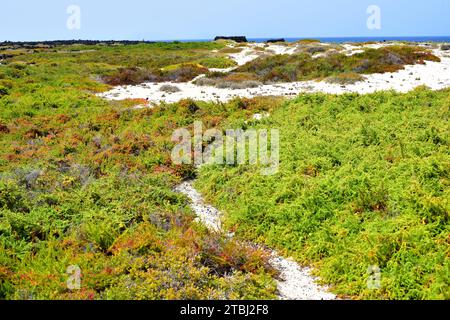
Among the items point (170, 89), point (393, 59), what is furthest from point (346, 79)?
point (170, 89)

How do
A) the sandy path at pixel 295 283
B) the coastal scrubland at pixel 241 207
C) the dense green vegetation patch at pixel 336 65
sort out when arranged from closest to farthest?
the coastal scrubland at pixel 241 207 < the sandy path at pixel 295 283 < the dense green vegetation patch at pixel 336 65

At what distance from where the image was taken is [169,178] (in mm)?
16281

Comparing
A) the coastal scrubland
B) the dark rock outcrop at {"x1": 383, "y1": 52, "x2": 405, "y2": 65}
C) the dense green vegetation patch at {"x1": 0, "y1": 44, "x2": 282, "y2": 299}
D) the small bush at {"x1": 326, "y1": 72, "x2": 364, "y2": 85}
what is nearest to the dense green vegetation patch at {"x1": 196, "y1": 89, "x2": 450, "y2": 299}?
the coastal scrubland

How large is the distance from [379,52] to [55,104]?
31.6 metres

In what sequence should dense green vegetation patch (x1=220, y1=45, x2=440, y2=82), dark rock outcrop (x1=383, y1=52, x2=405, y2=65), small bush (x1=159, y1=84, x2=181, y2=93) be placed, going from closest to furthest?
small bush (x1=159, y1=84, x2=181, y2=93) < dense green vegetation patch (x1=220, y1=45, x2=440, y2=82) < dark rock outcrop (x1=383, y1=52, x2=405, y2=65)

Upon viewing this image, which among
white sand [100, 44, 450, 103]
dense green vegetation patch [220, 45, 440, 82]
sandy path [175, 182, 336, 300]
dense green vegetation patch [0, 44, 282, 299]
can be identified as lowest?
sandy path [175, 182, 336, 300]

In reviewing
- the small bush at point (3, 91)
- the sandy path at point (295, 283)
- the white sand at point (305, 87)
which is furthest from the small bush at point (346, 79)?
the small bush at point (3, 91)

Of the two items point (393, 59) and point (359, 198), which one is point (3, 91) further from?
point (393, 59)

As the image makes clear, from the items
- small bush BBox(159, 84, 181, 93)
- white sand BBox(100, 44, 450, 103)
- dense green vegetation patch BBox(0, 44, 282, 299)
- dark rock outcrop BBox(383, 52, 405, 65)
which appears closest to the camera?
dense green vegetation patch BBox(0, 44, 282, 299)

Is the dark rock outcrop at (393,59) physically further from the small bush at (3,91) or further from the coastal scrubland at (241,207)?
the small bush at (3,91)

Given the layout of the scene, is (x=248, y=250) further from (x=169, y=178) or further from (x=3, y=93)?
(x=3, y=93)

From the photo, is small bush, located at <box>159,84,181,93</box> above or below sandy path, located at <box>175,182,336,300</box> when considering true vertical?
above

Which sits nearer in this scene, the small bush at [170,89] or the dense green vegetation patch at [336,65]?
the small bush at [170,89]

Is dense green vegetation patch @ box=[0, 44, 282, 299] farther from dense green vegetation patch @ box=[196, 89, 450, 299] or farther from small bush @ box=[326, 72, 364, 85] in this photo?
small bush @ box=[326, 72, 364, 85]
